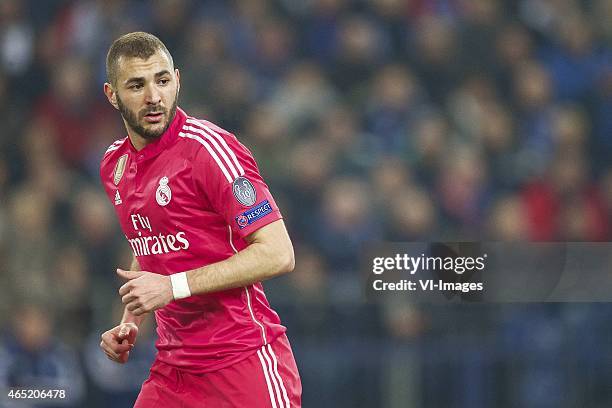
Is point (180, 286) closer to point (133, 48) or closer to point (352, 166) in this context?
point (133, 48)

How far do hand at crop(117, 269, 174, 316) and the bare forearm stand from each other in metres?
0.09

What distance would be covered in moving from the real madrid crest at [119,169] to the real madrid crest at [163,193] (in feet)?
0.82

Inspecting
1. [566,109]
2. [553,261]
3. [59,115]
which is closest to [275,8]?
[59,115]

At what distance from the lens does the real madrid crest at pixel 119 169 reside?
3.00 meters

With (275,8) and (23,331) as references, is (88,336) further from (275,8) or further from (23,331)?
(275,8)

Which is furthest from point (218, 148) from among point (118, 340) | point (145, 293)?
point (118, 340)

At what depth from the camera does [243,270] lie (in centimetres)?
261

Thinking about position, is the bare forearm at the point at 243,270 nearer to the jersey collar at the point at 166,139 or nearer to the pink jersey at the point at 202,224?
the pink jersey at the point at 202,224

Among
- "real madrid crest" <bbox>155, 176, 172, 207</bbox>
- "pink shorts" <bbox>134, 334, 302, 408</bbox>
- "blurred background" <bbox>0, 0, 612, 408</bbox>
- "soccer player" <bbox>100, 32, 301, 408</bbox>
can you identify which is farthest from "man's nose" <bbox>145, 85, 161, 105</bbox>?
"blurred background" <bbox>0, 0, 612, 408</bbox>

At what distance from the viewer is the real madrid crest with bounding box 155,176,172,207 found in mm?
2766

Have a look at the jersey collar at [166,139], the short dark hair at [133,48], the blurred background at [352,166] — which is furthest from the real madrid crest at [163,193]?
the blurred background at [352,166]

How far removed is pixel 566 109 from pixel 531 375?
1573 millimetres

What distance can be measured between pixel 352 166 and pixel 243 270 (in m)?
2.97

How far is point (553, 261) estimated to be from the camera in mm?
5375
